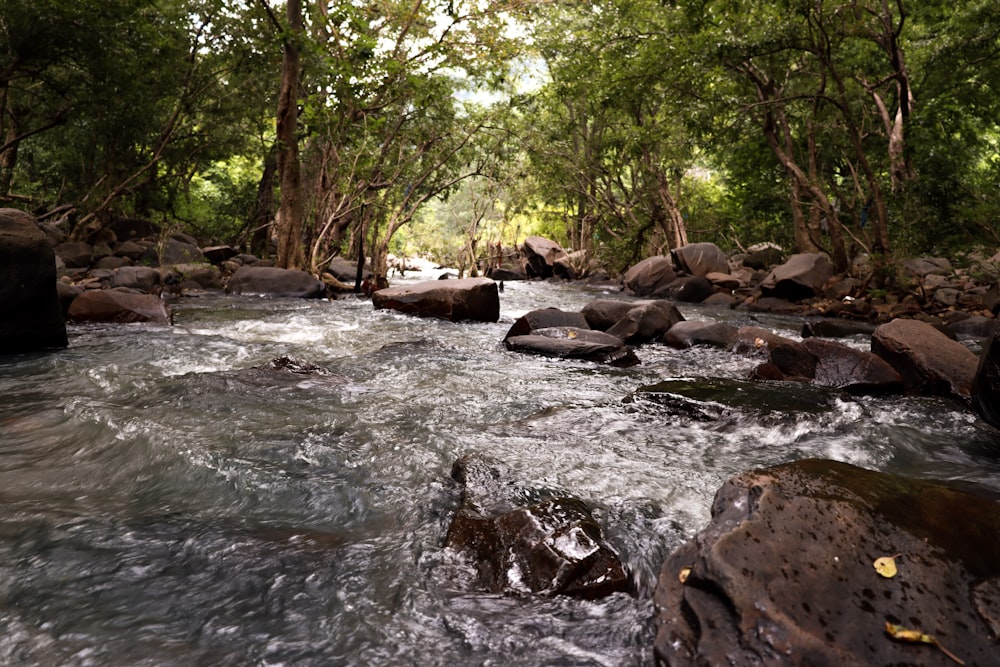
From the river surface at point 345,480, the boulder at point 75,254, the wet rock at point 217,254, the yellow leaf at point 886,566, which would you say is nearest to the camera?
the yellow leaf at point 886,566

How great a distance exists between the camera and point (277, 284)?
42.1ft

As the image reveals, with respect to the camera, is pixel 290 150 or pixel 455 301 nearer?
pixel 455 301

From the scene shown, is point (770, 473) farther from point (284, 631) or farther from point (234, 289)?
point (234, 289)

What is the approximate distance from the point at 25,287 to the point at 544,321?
5764mm

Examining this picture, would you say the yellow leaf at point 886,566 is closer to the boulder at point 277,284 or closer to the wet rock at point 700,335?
the wet rock at point 700,335

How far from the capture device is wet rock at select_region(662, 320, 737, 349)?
7.98 m

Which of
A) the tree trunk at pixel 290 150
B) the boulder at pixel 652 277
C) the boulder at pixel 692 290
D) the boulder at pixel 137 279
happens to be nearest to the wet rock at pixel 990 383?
the boulder at pixel 692 290

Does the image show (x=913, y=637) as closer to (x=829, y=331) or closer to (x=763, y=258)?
(x=829, y=331)

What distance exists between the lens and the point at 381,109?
Result: 49.1ft

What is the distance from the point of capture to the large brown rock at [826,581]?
1.67 meters

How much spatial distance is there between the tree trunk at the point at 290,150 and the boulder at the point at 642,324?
8129 mm

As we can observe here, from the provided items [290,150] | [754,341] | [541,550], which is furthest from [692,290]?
[541,550]

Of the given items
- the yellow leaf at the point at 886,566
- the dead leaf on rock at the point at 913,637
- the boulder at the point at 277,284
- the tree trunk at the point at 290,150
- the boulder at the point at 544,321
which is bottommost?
the dead leaf on rock at the point at 913,637

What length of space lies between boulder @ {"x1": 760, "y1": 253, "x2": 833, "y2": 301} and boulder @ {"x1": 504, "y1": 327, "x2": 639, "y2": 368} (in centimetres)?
726
